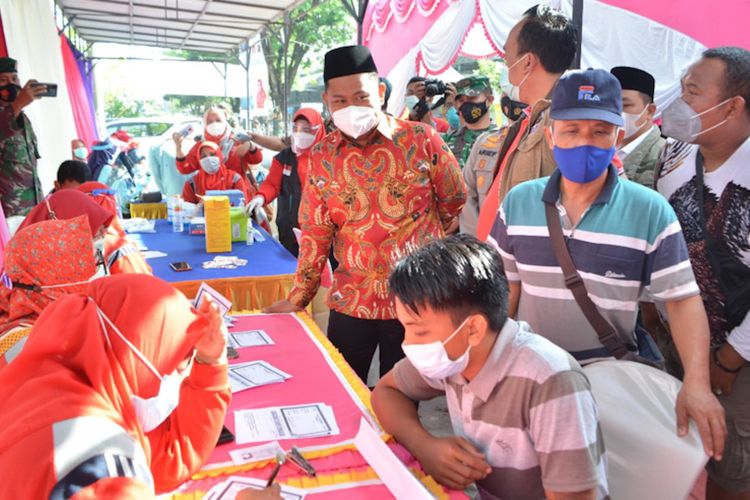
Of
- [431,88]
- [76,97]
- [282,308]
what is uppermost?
[431,88]

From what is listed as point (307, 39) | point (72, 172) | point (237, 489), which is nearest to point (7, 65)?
point (72, 172)

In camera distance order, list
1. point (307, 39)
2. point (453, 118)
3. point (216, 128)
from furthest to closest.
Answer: point (307, 39)
point (453, 118)
point (216, 128)

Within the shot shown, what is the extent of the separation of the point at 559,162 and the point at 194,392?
105cm

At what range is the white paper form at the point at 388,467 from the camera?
1031 mm

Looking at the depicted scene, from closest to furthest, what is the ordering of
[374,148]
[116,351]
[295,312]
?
1. [116,351]
2. [374,148]
3. [295,312]

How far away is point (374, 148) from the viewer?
192 centimetres

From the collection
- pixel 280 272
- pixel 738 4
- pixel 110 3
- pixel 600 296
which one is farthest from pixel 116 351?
pixel 110 3

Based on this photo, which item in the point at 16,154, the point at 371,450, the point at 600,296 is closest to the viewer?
the point at 371,450

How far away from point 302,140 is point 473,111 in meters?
1.24

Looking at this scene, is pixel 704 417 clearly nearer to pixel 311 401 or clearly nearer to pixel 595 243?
pixel 595 243

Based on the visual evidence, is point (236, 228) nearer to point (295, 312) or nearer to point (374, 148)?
point (295, 312)

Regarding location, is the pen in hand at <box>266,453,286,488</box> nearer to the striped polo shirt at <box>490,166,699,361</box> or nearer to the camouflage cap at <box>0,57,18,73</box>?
the striped polo shirt at <box>490,166,699,361</box>

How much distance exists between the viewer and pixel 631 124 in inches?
100

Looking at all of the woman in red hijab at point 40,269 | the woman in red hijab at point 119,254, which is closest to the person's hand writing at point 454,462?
the woman in red hijab at point 40,269
